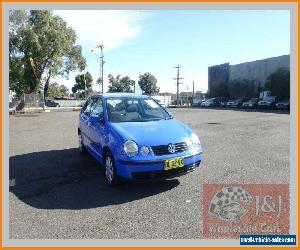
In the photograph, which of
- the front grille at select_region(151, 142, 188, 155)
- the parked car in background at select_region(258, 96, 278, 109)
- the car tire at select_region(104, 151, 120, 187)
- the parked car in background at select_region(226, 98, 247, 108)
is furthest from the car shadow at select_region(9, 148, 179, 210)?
the parked car in background at select_region(226, 98, 247, 108)

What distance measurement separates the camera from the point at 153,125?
19.4 feet

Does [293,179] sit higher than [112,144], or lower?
lower

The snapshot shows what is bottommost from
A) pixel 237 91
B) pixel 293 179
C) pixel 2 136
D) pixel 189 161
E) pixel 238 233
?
pixel 238 233

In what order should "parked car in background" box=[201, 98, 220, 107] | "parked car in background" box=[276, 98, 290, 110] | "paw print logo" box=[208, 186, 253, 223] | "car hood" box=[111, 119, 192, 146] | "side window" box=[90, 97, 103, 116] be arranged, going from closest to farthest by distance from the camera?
1. "paw print logo" box=[208, 186, 253, 223]
2. "car hood" box=[111, 119, 192, 146]
3. "side window" box=[90, 97, 103, 116]
4. "parked car in background" box=[276, 98, 290, 110]
5. "parked car in background" box=[201, 98, 220, 107]

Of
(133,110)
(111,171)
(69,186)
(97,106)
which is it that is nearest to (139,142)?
(111,171)

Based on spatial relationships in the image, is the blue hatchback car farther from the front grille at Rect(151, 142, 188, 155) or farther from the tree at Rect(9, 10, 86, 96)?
the tree at Rect(9, 10, 86, 96)

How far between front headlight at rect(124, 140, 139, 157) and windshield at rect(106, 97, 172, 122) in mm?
1080

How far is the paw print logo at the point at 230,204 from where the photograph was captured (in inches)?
176

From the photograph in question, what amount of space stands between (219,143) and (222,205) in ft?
17.7

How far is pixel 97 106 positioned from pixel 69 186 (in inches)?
80.9

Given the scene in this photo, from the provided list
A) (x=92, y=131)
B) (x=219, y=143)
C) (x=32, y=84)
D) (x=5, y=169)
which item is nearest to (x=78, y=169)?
(x=92, y=131)

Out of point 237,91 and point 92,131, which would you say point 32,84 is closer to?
point 237,91

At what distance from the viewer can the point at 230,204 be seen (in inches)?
189

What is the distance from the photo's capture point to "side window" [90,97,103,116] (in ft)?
22.1
